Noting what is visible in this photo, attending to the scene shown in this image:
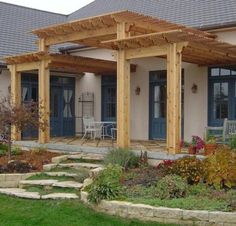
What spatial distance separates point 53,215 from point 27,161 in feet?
14.8

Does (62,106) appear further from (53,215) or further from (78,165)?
(53,215)

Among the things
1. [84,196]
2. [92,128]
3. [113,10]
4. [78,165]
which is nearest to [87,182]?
[84,196]

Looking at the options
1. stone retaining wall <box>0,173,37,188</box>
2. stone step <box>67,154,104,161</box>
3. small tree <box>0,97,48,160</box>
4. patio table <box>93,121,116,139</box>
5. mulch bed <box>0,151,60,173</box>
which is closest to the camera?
stone retaining wall <box>0,173,37,188</box>

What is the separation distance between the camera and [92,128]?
16359 millimetres

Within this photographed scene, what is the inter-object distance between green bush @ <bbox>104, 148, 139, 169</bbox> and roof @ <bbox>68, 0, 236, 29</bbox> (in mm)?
5629

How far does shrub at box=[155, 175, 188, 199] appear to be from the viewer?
7.73 m

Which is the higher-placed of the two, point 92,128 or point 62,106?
point 62,106

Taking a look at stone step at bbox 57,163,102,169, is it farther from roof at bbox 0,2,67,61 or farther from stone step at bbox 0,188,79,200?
roof at bbox 0,2,67,61

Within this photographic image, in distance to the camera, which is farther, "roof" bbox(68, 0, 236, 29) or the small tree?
"roof" bbox(68, 0, 236, 29)

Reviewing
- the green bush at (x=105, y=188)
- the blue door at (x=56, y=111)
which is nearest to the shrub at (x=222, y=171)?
the green bush at (x=105, y=188)

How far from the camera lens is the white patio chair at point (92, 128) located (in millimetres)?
16359

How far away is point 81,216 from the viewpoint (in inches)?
289

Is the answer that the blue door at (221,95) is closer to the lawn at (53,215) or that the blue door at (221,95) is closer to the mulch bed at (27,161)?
the mulch bed at (27,161)

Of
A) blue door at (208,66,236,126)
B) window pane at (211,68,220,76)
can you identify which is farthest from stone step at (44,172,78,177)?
window pane at (211,68,220,76)
